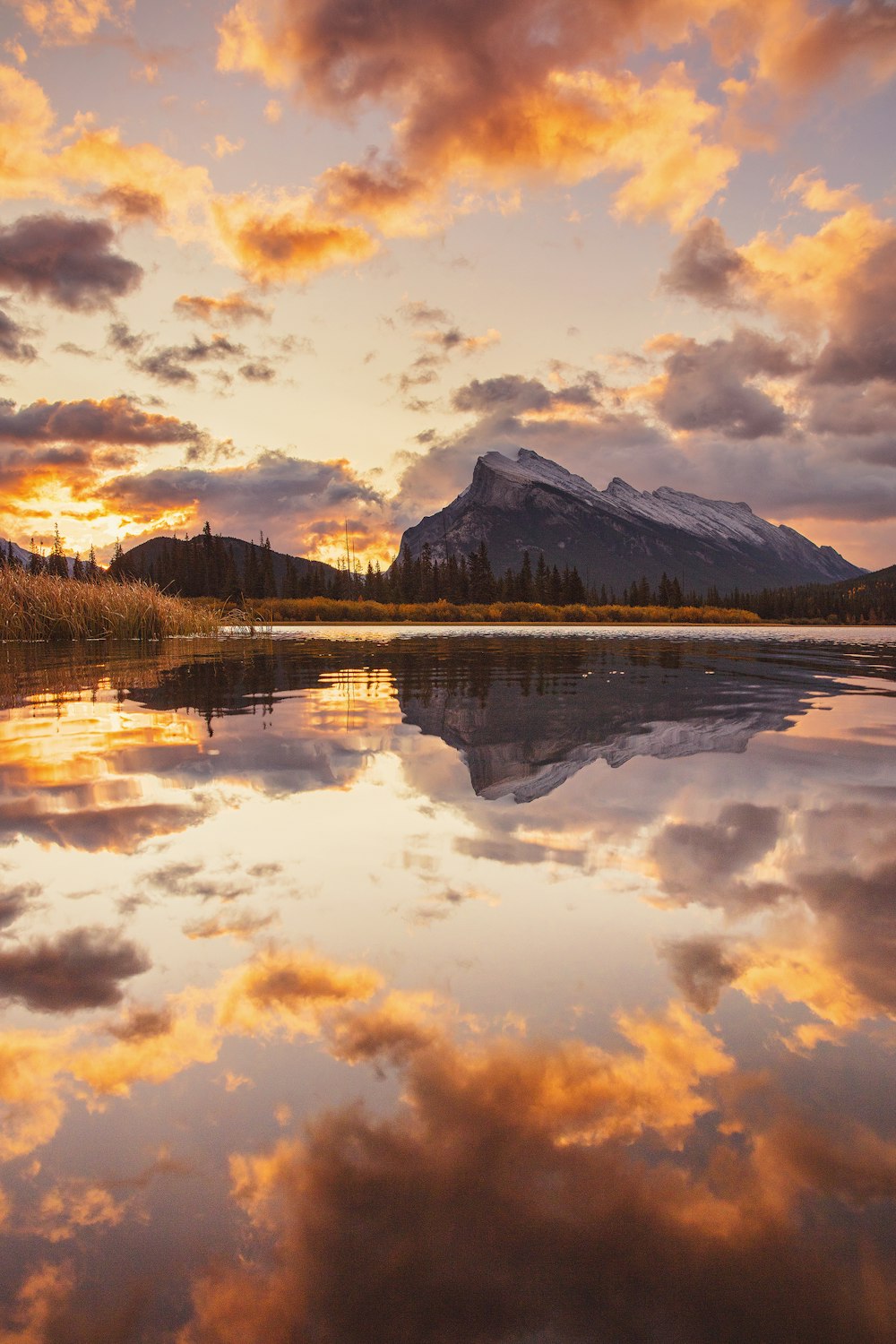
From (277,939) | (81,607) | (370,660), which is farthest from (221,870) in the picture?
(81,607)

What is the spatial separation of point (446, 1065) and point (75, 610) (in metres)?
24.9

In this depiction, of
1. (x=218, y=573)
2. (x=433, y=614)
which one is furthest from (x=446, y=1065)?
(x=218, y=573)

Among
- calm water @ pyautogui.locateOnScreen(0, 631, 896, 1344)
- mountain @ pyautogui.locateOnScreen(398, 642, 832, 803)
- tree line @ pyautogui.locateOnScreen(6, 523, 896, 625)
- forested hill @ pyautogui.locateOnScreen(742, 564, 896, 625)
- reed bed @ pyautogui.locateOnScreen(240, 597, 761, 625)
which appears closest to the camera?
calm water @ pyautogui.locateOnScreen(0, 631, 896, 1344)

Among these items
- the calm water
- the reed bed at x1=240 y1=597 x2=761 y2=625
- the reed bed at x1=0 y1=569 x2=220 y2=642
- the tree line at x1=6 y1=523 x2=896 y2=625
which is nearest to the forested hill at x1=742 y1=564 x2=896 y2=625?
the tree line at x1=6 y1=523 x2=896 y2=625

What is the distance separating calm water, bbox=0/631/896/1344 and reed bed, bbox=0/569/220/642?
2061cm

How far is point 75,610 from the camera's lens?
23.6 m

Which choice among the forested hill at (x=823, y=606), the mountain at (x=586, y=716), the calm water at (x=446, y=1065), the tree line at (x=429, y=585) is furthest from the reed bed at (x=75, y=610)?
the forested hill at (x=823, y=606)

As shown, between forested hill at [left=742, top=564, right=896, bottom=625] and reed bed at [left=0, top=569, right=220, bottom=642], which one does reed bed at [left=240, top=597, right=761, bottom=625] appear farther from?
forested hill at [left=742, top=564, right=896, bottom=625]

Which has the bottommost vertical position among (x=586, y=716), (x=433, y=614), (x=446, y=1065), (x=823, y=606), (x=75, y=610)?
(x=446, y=1065)

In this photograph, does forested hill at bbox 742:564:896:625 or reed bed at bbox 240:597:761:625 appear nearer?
reed bed at bbox 240:597:761:625

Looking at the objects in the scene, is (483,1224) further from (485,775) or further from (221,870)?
(485,775)

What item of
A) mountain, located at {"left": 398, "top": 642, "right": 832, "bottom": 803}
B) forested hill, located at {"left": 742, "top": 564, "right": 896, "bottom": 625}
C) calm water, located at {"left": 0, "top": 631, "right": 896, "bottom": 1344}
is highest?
forested hill, located at {"left": 742, "top": 564, "right": 896, "bottom": 625}

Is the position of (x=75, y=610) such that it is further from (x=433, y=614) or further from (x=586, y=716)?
(x=433, y=614)

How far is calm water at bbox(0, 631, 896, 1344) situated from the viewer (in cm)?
140
